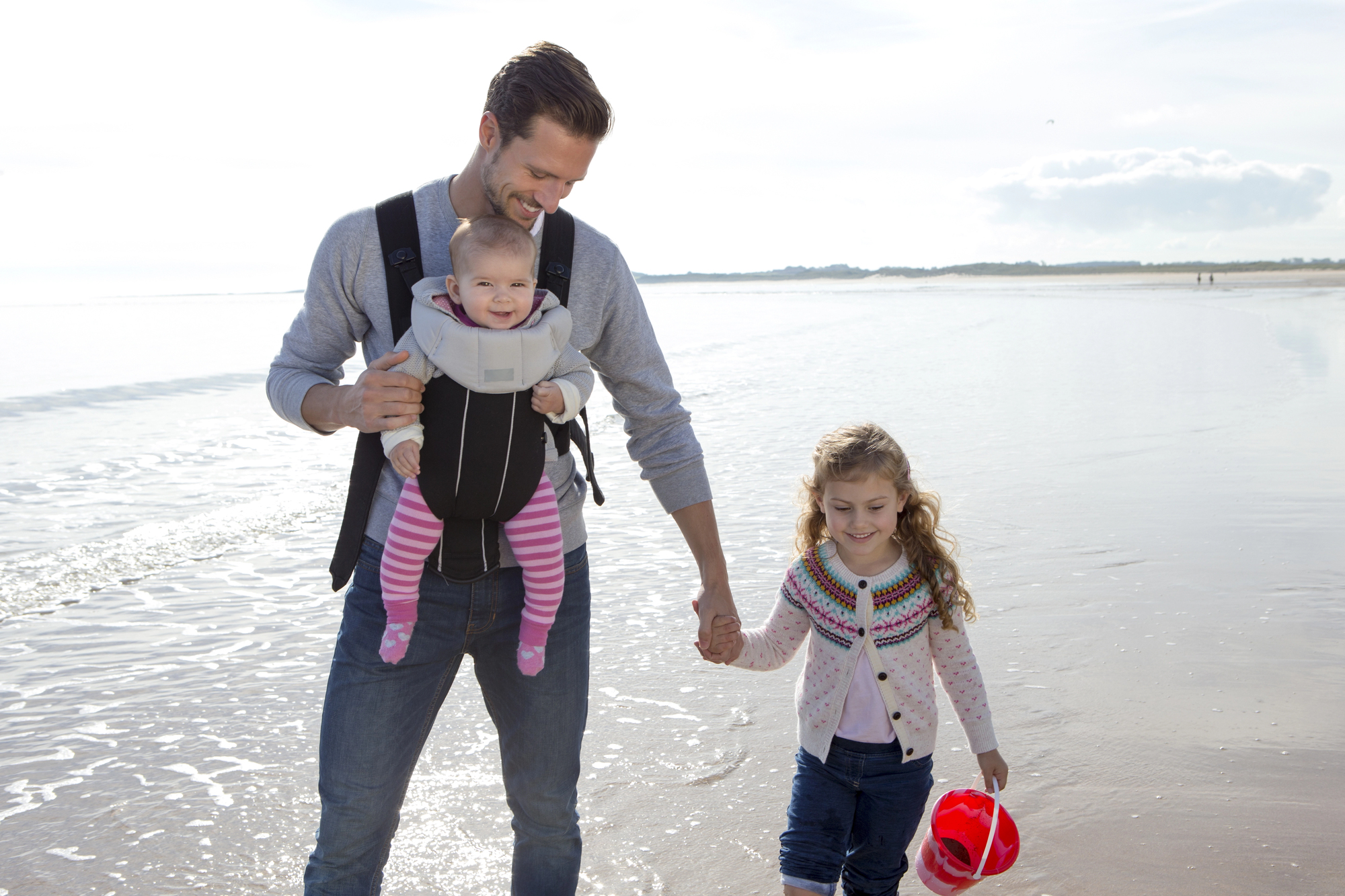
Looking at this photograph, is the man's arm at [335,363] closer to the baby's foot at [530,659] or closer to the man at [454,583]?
the man at [454,583]

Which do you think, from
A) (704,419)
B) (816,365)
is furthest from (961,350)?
(704,419)

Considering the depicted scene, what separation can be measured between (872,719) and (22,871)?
2.63 meters

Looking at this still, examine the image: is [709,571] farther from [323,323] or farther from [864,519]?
[323,323]

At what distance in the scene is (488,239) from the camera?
2131 millimetres

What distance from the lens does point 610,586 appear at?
6098mm

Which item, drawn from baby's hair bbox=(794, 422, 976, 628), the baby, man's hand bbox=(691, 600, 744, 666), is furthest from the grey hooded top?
→ baby's hair bbox=(794, 422, 976, 628)

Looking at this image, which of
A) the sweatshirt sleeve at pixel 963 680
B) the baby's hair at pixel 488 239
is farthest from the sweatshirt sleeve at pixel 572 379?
the sweatshirt sleeve at pixel 963 680

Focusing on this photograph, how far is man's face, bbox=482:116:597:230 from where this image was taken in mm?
2201

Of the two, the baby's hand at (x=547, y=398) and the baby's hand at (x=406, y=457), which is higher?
the baby's hand at (x=547, y=398)

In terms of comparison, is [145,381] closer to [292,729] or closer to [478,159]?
[292,729]

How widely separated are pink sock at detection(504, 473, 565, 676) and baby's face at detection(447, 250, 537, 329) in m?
0.37

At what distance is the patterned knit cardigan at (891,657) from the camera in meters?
2.69

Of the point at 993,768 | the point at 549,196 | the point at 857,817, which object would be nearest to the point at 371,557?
the point at 549,196

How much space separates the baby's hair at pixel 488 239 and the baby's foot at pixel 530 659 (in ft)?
2.68
